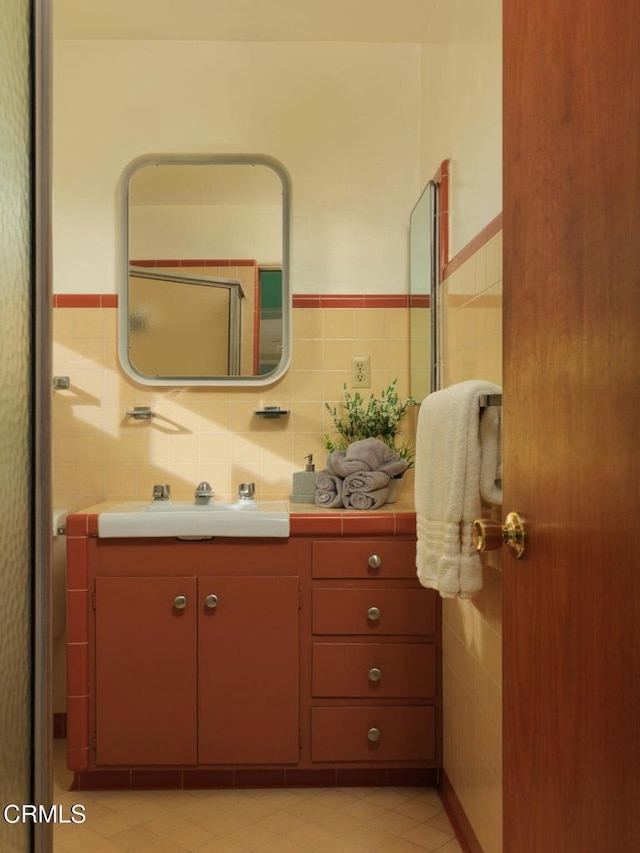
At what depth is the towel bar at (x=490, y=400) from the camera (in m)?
1.62

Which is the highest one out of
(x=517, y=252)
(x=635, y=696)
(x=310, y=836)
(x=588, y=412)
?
(x=517, y=252)

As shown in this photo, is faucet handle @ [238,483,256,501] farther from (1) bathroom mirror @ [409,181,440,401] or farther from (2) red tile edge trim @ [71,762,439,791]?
(2) red tile edge trim @ [71,762,439,791]

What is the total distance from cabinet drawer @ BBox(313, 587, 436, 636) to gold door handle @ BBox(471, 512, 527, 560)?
119 cm

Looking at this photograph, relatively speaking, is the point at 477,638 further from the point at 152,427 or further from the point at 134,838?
the point at 152,427

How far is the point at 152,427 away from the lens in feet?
9.12

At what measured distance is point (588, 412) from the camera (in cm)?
84

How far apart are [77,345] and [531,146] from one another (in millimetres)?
2099

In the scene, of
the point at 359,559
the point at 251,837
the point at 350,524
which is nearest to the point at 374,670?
the point at 359,559

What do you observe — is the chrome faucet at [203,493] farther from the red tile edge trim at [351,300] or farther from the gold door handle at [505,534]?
the gold door handle at [505,534]

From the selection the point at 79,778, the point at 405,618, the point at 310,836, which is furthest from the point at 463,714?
the point at 79,778

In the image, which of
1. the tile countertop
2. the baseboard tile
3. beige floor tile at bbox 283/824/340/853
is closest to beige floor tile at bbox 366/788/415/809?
the baseboard tile

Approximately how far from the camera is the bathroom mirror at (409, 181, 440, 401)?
240cm

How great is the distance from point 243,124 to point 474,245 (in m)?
1.22

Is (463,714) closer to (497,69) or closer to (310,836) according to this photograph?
(310,836)
